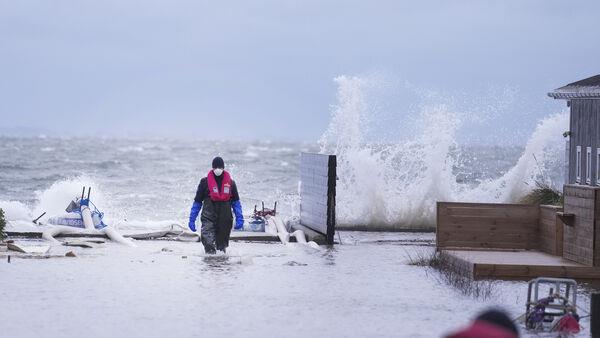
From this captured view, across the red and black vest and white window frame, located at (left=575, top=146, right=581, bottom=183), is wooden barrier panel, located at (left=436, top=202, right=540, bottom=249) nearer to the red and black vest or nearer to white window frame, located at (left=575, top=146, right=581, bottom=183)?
the red and black vest

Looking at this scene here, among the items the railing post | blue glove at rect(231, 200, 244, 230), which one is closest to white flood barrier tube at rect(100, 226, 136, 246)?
blue glove at rect(231, 200, 244, 230)

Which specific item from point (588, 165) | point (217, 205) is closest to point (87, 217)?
point (217, 205)

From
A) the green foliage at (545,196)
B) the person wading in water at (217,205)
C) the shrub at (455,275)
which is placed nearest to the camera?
the shrub at (455,275)

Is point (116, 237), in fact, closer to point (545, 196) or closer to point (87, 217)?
point (87, 217)

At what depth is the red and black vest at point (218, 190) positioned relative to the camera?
22750mm

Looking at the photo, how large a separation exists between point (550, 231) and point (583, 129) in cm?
823

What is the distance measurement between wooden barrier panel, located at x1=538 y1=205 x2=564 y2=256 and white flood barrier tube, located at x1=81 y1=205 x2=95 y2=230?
9821mm

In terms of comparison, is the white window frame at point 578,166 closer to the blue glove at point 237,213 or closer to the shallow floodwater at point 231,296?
the shallow floodwater at point 231,296

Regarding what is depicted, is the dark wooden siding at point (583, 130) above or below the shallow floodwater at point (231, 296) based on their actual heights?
above

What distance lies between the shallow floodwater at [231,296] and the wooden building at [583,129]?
6.42 m

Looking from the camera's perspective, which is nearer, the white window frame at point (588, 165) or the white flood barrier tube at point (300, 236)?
the white flood barrier tube at point (300, 236)

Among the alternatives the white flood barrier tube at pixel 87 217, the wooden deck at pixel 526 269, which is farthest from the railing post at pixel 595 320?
the white flood barrier tube at pixel 87 217

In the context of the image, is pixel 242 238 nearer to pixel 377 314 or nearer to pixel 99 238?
pixel 99 238

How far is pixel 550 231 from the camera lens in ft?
71.8
